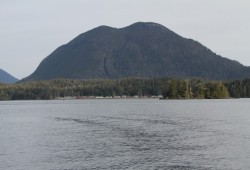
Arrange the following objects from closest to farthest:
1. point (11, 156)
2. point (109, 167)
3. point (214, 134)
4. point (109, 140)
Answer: point (109, 167), point (11, 156), point (109, 140), point (214, 134)

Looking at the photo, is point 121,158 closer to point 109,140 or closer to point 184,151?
point 184,151

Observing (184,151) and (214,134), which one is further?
(214,134)

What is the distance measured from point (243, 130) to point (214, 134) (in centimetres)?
816

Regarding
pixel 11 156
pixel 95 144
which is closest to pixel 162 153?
pixel 95 144

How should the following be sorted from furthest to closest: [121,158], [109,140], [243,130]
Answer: [243,130]
[109,140]
[121,158]

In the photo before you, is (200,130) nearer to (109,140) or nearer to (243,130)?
(243,130)

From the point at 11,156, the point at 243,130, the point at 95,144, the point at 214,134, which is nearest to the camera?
the point at 11,156

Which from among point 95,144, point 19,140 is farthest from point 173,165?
point 19,140

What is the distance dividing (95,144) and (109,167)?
18298mm

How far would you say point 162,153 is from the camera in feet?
189

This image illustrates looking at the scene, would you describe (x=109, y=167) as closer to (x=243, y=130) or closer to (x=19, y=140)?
(x=19, y=140)

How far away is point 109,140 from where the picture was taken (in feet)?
234

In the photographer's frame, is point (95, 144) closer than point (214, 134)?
Yes

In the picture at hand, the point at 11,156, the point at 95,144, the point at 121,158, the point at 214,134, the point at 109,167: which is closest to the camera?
the point at 109,167
